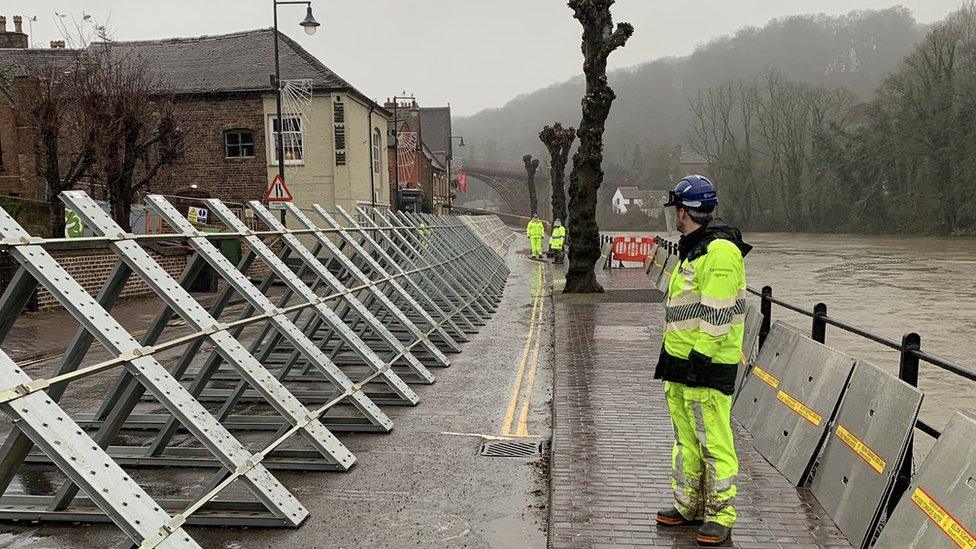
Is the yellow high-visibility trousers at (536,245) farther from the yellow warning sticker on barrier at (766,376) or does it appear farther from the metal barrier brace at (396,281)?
the yellow warning sticker on barrier at (766,376)

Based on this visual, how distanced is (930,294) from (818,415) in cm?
1796

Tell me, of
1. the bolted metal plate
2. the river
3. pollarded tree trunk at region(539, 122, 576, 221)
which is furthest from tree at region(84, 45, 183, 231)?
pollarded tree trunk at region(539, 122, 576, 221)

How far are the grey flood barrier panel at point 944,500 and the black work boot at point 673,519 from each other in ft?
3.79

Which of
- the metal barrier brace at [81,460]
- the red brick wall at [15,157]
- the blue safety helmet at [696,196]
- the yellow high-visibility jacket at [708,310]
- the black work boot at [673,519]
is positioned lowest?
the black work boot at [673,519]

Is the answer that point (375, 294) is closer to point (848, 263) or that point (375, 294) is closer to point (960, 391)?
Answer: point (960, 391)

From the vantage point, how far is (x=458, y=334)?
11953 mm

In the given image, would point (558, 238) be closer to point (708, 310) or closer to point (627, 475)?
point (627, 475)

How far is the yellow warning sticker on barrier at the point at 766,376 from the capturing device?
6.16m

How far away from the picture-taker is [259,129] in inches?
1158

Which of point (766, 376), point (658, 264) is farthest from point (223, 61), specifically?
point (766, 376)

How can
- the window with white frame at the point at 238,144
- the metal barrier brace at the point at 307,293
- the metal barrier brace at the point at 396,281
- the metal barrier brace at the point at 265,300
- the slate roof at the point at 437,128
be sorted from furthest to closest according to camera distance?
the slate roof at the point at 437,128
the window with white frame at the point at 238,144
the metal barrier brace at the point at 396,281
the metal barrier brace at the point at 307,293
the metal barrier brace at the point at 265,300

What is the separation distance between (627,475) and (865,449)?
69.1 inches

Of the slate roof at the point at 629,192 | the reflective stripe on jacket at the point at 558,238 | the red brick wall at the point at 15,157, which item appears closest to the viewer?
the red brick wall at the point at 15,157

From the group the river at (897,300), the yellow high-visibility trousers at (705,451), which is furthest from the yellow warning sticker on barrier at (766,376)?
the yellow high-visibility trousers at (705,451)
